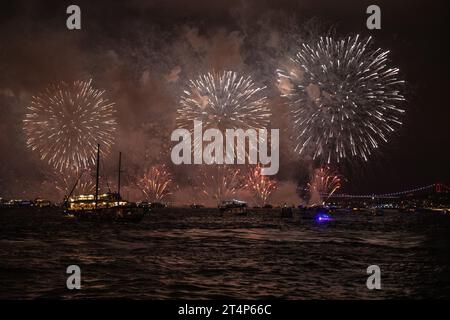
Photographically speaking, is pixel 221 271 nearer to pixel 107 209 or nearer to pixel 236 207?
pixel 107 209

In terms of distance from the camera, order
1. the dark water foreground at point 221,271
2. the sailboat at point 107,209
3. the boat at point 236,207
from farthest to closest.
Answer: the boat at point 236,207
the sailboat at point 107,209
the dark water foreground at point 221,271

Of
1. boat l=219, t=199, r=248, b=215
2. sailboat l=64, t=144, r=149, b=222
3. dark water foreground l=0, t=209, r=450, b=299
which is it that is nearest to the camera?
dark water foreground l=0, t=209, r=450, b=299

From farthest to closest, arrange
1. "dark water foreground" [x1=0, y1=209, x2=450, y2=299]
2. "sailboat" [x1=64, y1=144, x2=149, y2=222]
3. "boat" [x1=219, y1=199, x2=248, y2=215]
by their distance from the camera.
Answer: "boat" [x1=219, y1=199, x2=248, y2=215]
"sailboat" [x1=64, y1=144, x2=149, y2=222]
"dark water foreground" [x1=0, y1=209, x2=450, y2=299]

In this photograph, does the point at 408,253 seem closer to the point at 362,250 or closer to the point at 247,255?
the point at 362,250

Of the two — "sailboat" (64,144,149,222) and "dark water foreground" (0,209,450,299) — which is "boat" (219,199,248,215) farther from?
"dark water foreground" (0,209,450,299)

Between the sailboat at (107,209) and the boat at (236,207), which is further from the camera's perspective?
the boat at (236,207)

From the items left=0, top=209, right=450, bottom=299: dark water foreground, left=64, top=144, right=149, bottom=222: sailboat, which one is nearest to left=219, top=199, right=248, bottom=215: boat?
left=64, top=144, right=149, bottom=222: sailboat

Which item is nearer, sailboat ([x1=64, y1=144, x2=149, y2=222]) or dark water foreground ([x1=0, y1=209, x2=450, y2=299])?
dark water foreground ([x1=0, y1=209, x2=450, y2=299])

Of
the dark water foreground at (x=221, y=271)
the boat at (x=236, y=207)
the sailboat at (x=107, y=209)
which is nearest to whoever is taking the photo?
the dark water foreground at (x=221, y=271)

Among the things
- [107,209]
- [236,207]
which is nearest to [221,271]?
[107,209]

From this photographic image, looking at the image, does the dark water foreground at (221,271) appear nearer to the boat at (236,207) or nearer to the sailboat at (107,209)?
the sailboat at (107,209)

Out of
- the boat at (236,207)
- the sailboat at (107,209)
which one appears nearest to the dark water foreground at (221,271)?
the sailboat at (107,209)

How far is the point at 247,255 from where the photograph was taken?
147ft
